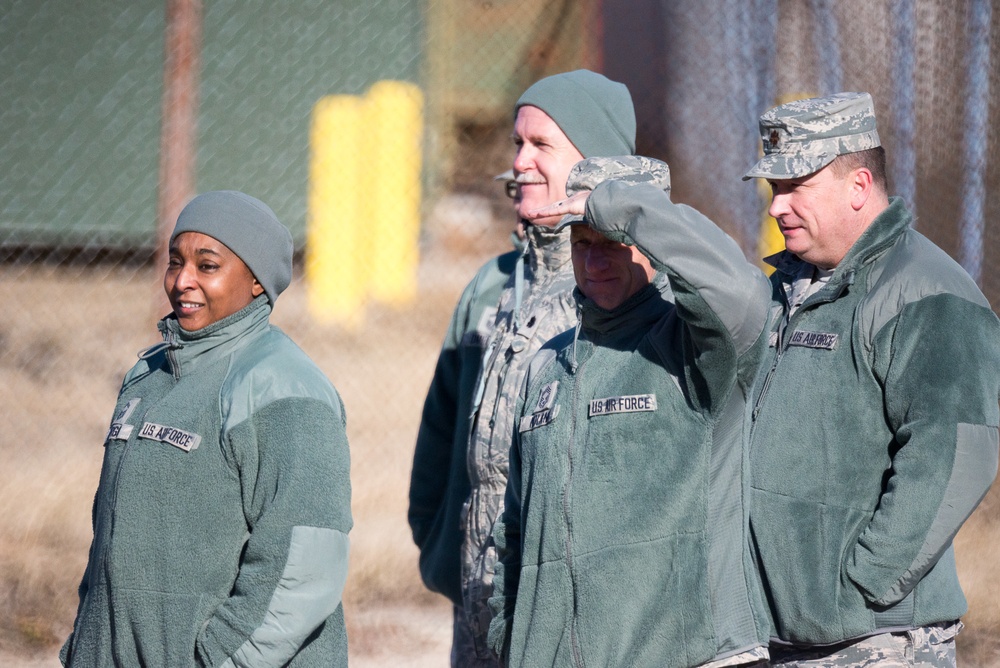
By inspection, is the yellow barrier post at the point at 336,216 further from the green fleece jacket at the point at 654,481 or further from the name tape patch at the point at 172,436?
the green fleece jacket at the point at 654,481

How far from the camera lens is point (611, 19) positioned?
828 centimetres

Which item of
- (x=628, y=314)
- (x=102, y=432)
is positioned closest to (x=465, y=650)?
(x=628, y=314)

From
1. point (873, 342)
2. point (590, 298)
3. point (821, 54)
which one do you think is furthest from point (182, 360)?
point (821, 54)

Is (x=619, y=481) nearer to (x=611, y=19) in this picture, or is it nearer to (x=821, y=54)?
(x=821, y=54)

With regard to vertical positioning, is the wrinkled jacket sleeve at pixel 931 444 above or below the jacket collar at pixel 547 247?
below

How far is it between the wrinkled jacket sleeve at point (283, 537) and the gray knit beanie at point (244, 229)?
1.22ft

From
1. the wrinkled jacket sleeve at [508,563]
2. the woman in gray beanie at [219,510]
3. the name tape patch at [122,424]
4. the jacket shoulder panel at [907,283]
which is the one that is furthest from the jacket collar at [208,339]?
the jacket shoulder panel at [907,283]

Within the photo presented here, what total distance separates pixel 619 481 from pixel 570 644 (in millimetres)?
332

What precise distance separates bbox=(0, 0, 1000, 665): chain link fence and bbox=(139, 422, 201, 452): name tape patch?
3.43 metres

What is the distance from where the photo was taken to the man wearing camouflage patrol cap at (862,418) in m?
2.76

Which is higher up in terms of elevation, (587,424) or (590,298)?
(590,298)

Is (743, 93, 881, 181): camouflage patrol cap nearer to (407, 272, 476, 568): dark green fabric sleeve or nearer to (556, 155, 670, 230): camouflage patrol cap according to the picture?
(556, 155, 670, 230): camouflage patrol cap

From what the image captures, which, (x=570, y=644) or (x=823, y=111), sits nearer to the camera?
(x=570, y=644)

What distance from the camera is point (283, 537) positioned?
8.13 feet
